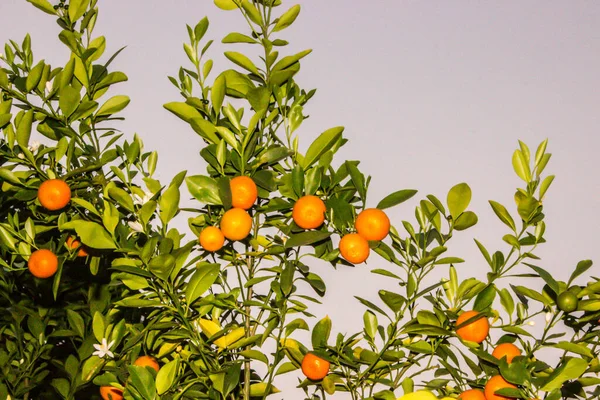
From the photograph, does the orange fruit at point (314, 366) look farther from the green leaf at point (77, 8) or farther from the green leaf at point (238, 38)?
the green leaf at point (77, 8)

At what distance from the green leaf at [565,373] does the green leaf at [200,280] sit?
0.63m

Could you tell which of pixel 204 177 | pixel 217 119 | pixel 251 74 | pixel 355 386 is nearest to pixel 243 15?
pixel 251 74

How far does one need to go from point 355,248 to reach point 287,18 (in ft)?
1.89

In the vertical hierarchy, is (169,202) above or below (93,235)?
above

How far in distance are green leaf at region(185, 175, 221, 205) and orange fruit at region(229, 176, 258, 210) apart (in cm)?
4

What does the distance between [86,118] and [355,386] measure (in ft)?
2.84

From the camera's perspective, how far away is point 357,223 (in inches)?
50.9

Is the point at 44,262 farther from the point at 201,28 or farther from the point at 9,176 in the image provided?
the point at 201,28

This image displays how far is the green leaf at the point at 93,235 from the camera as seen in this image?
124 cm

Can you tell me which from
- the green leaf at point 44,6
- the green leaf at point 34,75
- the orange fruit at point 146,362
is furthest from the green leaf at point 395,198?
the green leaf at point 44,6

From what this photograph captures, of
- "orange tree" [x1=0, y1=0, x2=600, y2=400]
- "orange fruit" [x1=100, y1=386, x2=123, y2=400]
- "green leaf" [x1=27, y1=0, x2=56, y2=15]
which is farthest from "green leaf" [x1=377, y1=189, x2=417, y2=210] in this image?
"green leaf" [x1=27, y1=0, x2=56, y2=15]

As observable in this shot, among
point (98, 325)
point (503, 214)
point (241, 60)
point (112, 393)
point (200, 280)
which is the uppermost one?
point (241, 60)

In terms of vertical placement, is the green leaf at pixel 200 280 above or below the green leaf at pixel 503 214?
below

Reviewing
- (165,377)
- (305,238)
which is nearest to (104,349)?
(165,377)
